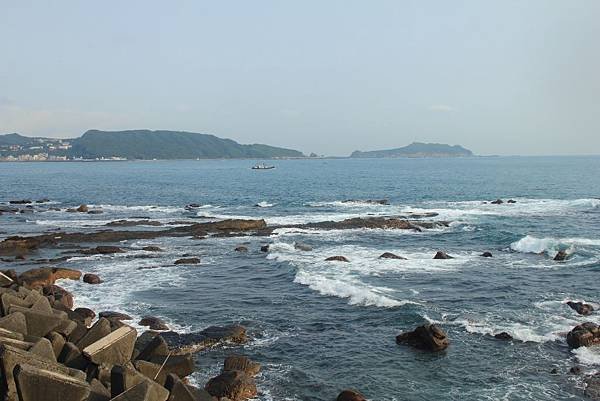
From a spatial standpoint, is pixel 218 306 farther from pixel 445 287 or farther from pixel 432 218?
pixel 432 218

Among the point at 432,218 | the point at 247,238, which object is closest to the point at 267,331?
the point at 247,238

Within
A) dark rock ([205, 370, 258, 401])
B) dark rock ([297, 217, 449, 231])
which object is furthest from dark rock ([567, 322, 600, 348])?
dark rock ([297, 217, 449, 231])

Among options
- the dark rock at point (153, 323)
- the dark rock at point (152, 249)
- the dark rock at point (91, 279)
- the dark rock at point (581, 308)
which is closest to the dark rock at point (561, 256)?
the dark rock at point (581, 308)

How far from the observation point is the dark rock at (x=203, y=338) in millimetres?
19688

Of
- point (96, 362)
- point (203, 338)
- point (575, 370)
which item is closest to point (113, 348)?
point (96, 362)

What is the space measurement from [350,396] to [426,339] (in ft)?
17.5

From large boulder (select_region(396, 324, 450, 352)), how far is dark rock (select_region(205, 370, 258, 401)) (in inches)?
271

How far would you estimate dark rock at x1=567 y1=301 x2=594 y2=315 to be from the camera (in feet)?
77.8

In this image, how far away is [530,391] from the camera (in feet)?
54.1

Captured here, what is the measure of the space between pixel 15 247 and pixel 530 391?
118ft

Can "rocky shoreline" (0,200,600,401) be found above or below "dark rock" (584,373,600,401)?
above

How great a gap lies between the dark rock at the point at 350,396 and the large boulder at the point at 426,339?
15.8 ft

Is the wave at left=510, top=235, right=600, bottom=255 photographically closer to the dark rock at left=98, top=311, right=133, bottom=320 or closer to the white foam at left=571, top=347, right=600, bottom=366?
the white foam at left=571, top=347, right=600, bottom=366

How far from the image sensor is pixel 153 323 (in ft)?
71.9
